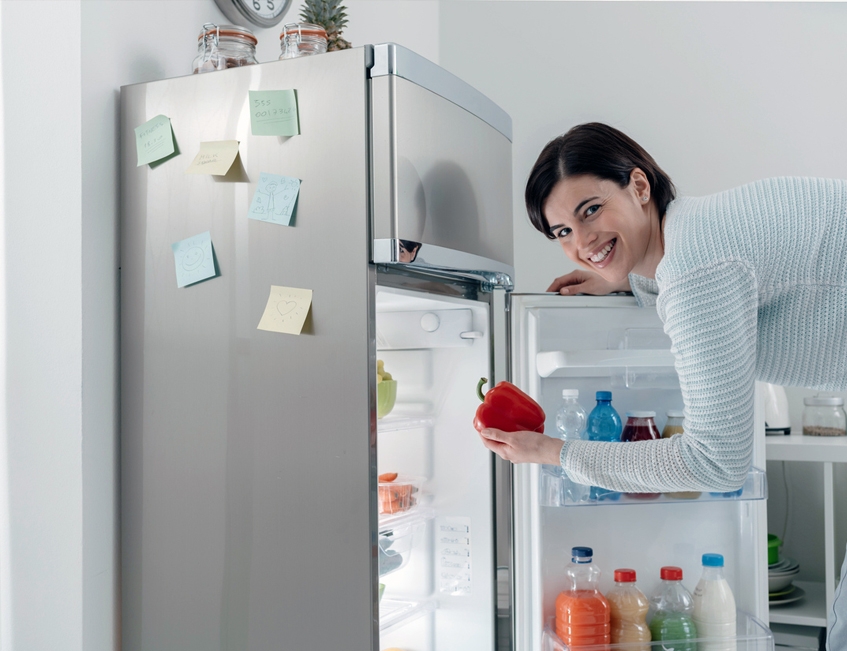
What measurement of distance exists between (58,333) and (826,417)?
212cm

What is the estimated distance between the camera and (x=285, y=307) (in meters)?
1.23

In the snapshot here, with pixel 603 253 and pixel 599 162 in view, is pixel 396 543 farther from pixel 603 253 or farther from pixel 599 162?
pixel 599 162

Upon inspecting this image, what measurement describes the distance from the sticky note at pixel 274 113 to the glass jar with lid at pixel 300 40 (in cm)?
15

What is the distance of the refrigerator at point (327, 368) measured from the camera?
1.20 meters

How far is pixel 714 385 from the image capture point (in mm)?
1073

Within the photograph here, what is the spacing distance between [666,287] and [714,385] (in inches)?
6.1

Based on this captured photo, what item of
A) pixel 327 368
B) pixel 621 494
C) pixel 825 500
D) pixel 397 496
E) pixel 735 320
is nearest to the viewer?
pixel 735 320

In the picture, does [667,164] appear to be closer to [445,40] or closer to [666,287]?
[445,40]

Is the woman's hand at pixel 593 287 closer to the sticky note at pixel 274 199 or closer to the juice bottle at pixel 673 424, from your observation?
the juice bottle at pixel 673 424

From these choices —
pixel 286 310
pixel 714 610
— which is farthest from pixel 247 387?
pixel 714 610

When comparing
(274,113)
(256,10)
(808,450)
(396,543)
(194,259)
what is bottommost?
(396,543)

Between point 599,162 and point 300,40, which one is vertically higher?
point 300,40

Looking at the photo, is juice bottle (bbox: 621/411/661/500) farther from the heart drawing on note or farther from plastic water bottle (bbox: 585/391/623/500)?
the heart drawing on note

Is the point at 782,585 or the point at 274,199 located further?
the point at 782,585
